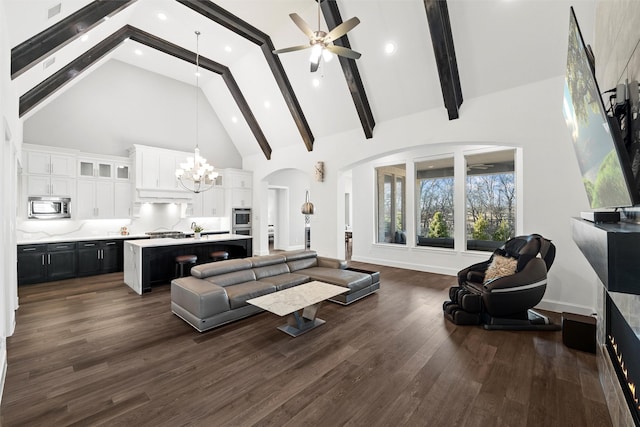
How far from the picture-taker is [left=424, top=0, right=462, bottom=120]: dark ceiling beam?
3.86 meters

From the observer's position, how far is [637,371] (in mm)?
1414

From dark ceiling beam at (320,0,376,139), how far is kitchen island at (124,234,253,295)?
389 centimetres

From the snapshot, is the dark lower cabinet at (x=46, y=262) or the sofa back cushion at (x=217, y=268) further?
the dark lower cabinet at (x=46, y=262)

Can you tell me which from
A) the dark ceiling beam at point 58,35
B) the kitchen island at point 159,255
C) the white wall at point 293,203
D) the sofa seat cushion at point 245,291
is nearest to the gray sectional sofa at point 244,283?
the sofa seat cushion at point 245,291

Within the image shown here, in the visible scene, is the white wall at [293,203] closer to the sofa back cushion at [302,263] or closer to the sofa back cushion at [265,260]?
the sofa back cushion at [302,263]

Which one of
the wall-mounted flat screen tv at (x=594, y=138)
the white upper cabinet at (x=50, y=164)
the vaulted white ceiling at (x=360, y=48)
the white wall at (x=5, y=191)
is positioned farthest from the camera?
the white upper cabinet at (x=50, y=164)

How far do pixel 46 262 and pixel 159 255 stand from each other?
2429 mm

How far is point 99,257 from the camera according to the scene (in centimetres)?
615

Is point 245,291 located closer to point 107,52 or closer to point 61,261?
point 61,261

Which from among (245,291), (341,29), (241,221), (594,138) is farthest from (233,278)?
(241,221)

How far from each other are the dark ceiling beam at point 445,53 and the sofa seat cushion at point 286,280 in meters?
3.93

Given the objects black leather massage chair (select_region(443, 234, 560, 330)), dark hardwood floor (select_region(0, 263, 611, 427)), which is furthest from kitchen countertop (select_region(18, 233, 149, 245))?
black leather massage chair (select_region(443, 234, 560, 330))

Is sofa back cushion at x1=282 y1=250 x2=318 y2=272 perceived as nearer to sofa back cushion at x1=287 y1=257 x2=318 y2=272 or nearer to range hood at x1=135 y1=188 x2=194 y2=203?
sofa back cushion at x1=287 y1=257 x2=318 y2=272

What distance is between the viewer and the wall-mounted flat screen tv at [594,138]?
1360 millimetres
